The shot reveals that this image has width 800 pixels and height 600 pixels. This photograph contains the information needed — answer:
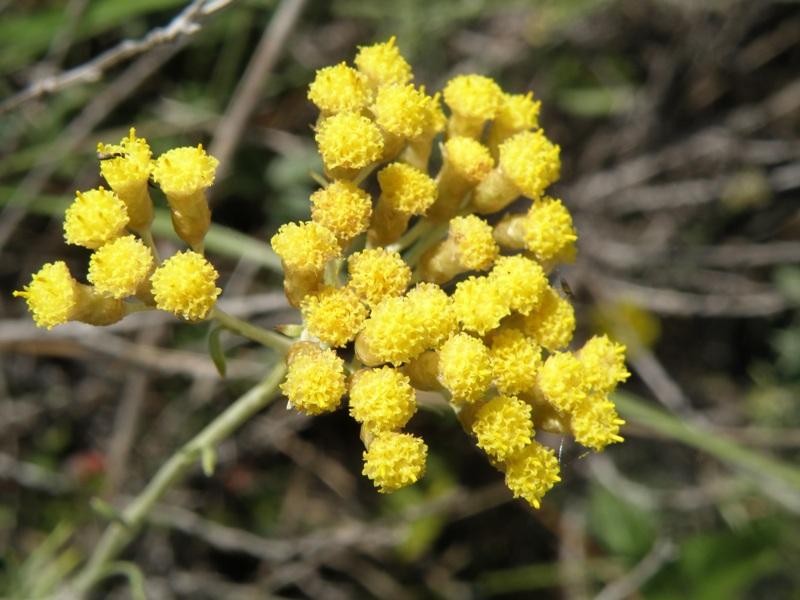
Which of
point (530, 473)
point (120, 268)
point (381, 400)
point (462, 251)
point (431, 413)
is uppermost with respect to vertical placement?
point (120, 268)

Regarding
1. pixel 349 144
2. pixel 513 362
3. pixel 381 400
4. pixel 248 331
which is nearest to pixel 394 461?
pixel 381 400

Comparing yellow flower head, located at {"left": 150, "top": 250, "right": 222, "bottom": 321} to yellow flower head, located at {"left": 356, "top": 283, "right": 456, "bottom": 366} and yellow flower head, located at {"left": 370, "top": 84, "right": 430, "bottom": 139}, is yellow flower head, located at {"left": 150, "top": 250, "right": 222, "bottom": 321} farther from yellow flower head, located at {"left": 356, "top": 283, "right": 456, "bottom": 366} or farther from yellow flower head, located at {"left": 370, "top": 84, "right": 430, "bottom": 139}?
yellow flower head, located at {"left": 370, "top": 84, "right": 430, "bottom": 139}

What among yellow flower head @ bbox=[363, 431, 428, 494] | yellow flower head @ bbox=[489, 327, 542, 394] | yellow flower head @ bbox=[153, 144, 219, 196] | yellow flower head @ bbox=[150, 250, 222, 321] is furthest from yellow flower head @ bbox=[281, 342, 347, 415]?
yellow flower head @ bbox=[153, 144, 219, 196]

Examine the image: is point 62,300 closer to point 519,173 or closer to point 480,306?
point 480,306

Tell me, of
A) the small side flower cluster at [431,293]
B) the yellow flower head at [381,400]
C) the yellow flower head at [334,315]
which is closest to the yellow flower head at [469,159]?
the small side flower cluster at [431,293]

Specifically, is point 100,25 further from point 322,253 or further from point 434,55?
point 322,253

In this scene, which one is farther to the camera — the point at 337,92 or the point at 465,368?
the point at 337,92
